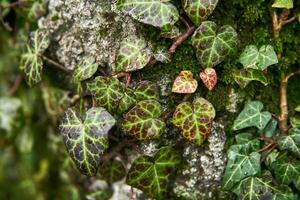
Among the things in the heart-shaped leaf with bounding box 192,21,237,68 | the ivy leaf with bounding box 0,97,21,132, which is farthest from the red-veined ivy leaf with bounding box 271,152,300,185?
the ivy leaf with bounding box 0,97,21,132

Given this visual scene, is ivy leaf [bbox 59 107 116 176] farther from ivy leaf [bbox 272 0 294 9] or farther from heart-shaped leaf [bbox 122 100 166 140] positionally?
ivy leaf [bbox 272 0 294 9]

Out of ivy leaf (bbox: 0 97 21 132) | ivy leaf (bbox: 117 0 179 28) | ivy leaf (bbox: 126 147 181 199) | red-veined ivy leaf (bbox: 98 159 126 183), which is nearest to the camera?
ivy leaf (bbox: 117 0 179 28)

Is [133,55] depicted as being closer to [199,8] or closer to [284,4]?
[199,8]

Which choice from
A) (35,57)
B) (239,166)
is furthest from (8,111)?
(239,166)

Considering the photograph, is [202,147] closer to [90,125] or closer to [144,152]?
A: [144,152]

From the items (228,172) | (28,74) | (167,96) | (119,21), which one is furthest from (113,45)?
(228,172)

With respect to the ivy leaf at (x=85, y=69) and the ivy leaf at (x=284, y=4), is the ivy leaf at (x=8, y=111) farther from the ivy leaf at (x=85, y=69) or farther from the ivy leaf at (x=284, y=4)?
the ivy leaf at (x=284, y=4)
